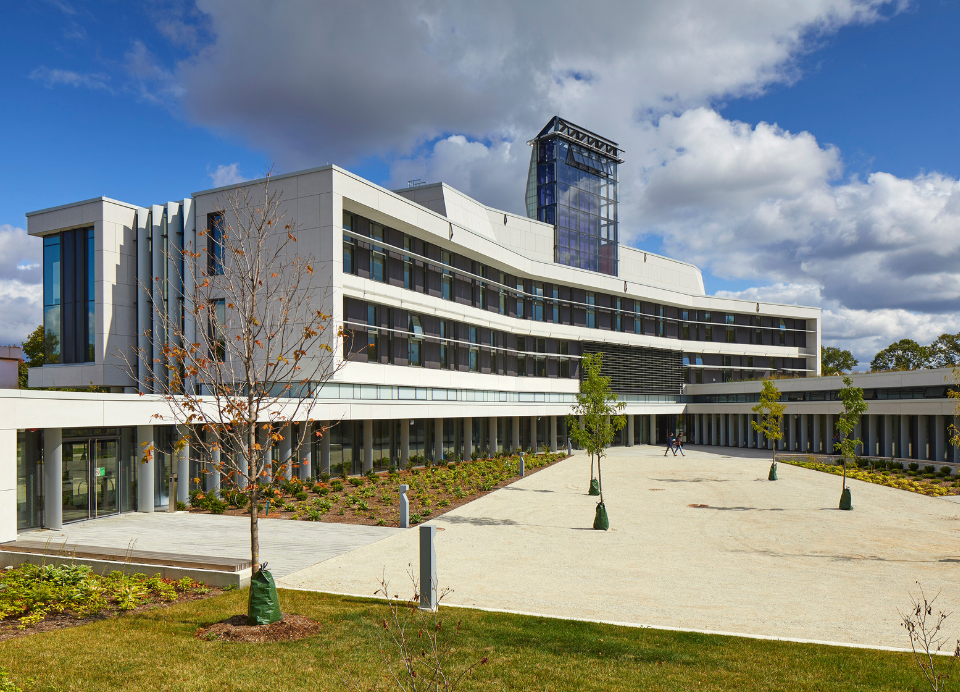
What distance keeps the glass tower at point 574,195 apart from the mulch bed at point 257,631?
55057mm

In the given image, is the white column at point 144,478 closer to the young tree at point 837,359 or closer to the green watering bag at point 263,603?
the green watering bag at point 263,603

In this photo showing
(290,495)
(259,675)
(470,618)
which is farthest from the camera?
(290,495)

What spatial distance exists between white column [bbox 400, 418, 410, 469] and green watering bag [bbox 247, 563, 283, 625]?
30.1 m

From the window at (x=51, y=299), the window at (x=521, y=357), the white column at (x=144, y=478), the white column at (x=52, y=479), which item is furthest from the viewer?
the window at (x=521, y=357)

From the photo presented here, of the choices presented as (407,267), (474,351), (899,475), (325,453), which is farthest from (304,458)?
(899,475)

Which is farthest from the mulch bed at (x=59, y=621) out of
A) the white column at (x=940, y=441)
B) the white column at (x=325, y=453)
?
the white column at (x=940, y=441)

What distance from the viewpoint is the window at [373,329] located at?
3772 cm

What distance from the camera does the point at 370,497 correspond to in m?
27.7

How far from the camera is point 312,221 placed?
3403cm

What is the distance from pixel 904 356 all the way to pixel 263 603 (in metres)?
117

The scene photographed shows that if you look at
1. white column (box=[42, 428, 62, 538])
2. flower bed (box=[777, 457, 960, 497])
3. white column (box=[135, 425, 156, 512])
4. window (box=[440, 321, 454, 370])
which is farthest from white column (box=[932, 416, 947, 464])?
white column (box=[42, 428, 62, 538])

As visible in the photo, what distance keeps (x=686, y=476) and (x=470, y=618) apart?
94.3 feet

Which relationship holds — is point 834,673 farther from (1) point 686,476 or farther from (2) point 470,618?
(1) point 686,476

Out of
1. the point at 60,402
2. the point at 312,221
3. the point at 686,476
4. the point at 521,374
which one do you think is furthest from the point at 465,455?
the point at 60,402
